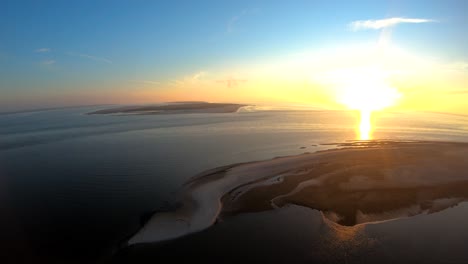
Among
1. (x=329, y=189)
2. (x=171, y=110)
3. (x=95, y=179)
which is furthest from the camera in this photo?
(x=171, y=110)

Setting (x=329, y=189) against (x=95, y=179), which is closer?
(x=329, y=189)

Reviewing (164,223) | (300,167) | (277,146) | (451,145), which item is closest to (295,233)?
(164,223)

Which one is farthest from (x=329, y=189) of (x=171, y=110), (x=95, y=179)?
(x=171, y=110)

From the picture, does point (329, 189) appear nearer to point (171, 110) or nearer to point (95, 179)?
point (95, 179)

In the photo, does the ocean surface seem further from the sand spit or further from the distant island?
the distant island

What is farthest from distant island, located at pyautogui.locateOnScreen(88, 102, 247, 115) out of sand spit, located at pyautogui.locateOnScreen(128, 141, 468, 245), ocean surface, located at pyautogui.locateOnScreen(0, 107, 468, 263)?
sand spit, located at pyautogui.locateOnScreen(128, 141, 468, 245)

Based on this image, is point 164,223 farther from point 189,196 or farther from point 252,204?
point 252,204

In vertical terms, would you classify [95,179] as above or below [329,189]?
above

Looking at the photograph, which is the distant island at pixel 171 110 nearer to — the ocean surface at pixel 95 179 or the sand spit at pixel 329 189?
the ocean surface at pixel 95 179

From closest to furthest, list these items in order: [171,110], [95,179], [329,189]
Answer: [329,189] < [95,179] < [171,110]

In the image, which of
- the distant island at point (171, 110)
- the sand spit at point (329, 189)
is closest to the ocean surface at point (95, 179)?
the sand spit at point (329, 189)
